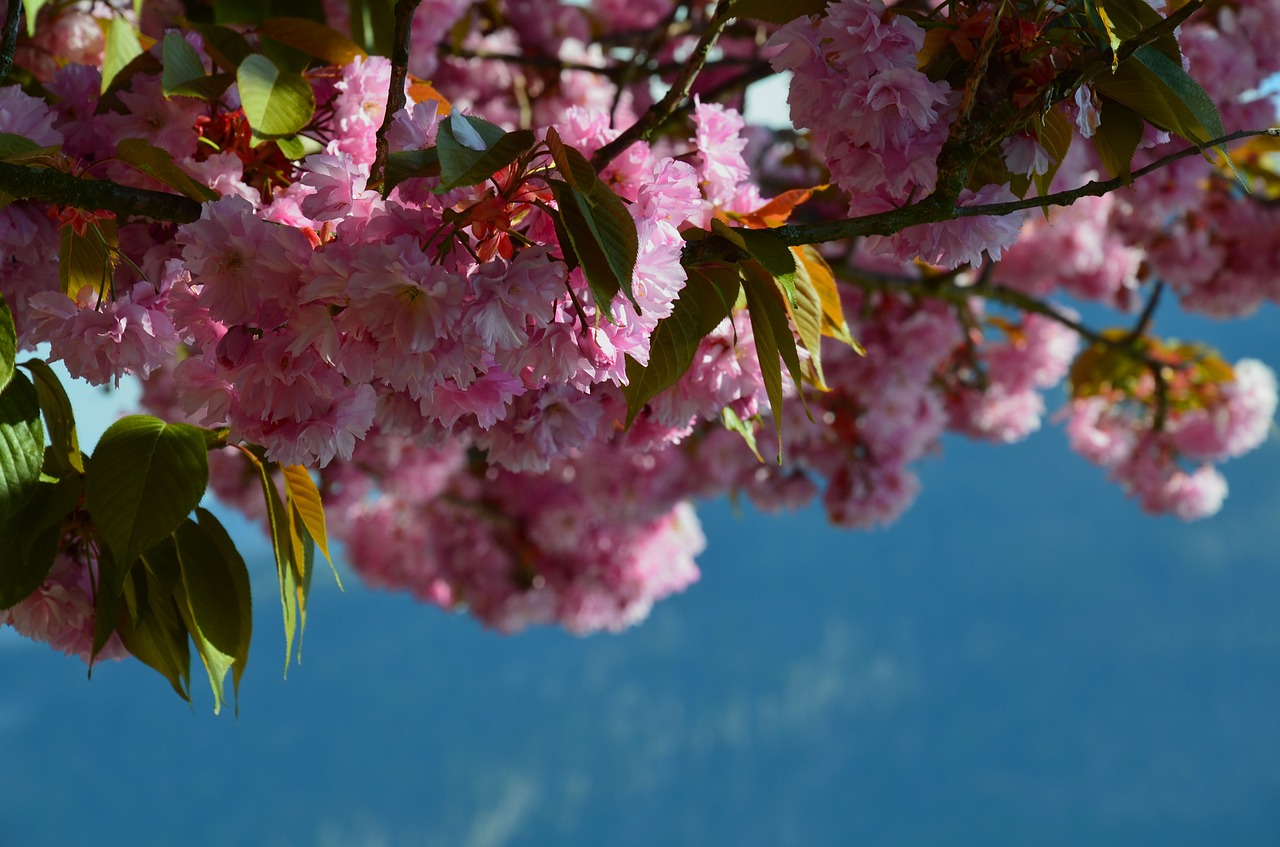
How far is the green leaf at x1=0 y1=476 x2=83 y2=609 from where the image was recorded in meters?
0.49

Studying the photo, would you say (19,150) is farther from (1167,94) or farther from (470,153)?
(1167,94)

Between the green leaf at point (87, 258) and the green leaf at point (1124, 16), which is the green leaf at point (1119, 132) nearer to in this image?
the green leaf at point (1124, 16)

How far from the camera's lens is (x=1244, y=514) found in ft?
18.9

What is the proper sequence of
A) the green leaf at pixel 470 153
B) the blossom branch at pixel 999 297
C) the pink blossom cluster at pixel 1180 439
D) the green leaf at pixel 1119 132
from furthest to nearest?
1. the pink blossom cluster at pixel 1180 439
2. the blossom branch at pixel 999 297
3. the green leaf at pixel 1119 132
4. the green leaf at pixel 470 153

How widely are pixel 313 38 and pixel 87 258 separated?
21 centimetres

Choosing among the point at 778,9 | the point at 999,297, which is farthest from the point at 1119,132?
the point at 999,297

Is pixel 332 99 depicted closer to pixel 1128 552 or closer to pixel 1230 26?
pixel 1230 26

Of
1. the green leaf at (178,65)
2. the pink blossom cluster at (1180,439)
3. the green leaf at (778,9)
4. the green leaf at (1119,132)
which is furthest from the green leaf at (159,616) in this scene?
the pink blossom cluster at (1180,439)

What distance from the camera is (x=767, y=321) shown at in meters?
0.49

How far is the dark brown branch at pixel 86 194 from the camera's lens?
1.47 ft

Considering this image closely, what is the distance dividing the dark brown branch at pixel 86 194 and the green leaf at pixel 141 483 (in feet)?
0.33

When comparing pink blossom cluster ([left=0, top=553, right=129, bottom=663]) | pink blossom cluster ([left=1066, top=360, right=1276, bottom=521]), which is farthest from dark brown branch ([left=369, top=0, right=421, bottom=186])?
pink blossom cluster ([left=1066, top=360, right=1276, bottom=521])

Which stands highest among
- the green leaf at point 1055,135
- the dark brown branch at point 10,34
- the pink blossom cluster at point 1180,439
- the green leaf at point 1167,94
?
the pink blossom cluster at point 1180,439

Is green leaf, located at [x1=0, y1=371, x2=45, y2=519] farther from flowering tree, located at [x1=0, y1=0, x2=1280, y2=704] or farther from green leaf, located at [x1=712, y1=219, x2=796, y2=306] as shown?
green leaf, located at [x1=712, y1=219, x2=796, y2=306]
